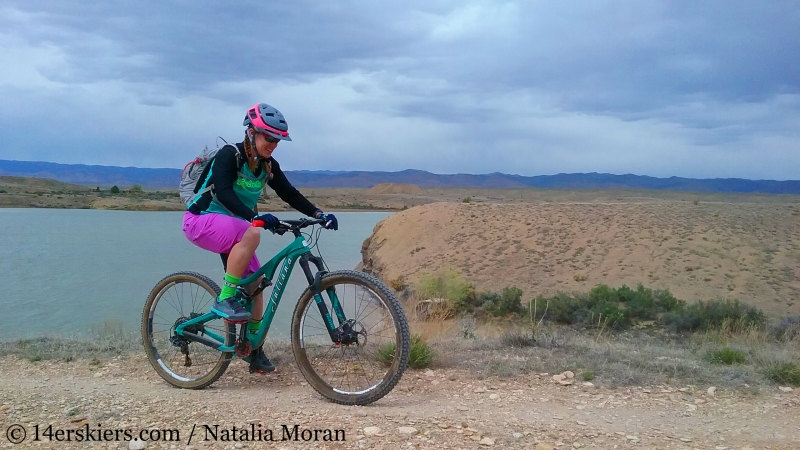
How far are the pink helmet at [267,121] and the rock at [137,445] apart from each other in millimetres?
1976

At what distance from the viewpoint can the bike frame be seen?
13.7ft

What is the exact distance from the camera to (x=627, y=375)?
15.8 feet

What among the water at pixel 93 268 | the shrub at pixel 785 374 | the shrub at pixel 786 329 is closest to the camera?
the shrub at pixel 785 374

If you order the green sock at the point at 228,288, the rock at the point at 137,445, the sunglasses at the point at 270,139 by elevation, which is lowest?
the rock at the point at 137,445

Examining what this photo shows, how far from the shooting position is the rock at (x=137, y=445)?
3.35 metres

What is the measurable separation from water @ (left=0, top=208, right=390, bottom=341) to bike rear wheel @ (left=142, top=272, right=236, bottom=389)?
0.72 metres

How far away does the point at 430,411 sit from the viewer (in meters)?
3.96

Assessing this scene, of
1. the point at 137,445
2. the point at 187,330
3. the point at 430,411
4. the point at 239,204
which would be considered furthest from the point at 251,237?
the point at 430,411

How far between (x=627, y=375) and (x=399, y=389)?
1.69m

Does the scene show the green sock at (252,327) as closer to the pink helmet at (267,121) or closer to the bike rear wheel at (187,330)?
the bike rear wheel at (187,330)

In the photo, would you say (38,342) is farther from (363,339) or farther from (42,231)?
(42,231)

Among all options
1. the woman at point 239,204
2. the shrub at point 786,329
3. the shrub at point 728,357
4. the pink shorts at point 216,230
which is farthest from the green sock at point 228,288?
the shrub at point 786,329

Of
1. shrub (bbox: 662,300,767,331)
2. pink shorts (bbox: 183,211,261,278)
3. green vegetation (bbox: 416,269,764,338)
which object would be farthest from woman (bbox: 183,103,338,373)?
shrub (bbox: 662,300,767,331)

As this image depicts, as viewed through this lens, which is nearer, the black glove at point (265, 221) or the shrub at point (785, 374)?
the black glove at point (265, 221)
